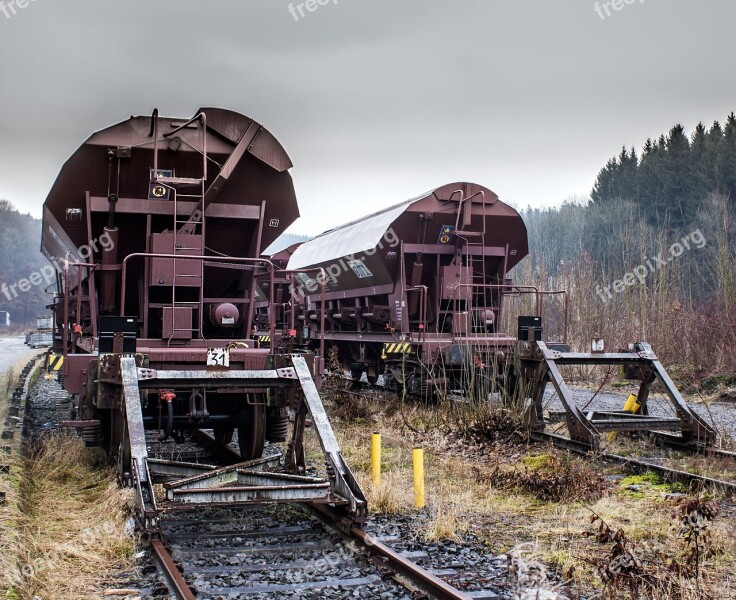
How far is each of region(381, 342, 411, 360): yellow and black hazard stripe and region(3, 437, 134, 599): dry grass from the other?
6246 mm

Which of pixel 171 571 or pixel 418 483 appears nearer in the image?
pixel 171 571

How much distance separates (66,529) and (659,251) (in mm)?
26442

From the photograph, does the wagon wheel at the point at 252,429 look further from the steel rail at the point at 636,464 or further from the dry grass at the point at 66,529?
the steel rail at the point at 636,464

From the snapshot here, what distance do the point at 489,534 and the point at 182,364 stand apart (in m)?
3.77

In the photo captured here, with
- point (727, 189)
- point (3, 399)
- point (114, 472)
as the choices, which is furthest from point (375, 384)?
point (727, 189)

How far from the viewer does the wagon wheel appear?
8.44 meters

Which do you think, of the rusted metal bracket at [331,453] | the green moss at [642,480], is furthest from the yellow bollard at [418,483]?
the green moss at [642,480]

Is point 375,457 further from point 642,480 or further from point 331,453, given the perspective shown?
point 642,480

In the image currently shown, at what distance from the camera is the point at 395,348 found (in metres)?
14.6

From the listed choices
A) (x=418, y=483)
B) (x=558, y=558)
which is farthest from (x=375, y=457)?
(x=558, y=558)

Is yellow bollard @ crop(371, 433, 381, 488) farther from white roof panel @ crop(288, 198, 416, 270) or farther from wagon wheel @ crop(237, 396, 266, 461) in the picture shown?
white roof panel @ crop(288, 198, 416, 270)

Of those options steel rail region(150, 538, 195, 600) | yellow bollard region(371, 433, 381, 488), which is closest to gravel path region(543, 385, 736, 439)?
yellow bollard region(371, 433, 381, 488)

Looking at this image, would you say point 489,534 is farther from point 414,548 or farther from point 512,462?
point 512,462

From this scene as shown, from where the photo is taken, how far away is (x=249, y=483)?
7.17m
